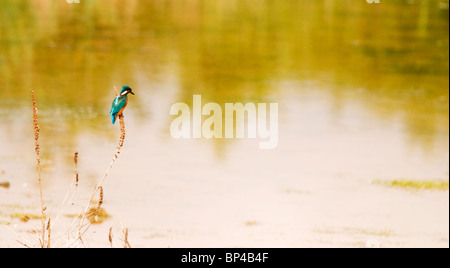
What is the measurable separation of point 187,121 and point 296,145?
134cm

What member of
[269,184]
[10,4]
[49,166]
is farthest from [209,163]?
[10,4]

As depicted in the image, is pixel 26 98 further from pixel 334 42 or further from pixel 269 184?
pixel 334 42

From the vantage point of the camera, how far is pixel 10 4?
45.7 feet

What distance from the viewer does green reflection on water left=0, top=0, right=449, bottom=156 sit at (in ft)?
26.1

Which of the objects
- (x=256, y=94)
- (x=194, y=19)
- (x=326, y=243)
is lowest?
(x=326, y=243)

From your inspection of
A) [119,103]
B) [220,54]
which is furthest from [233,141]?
[119,103]

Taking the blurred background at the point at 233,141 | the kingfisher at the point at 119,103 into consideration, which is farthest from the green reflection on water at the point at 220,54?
the kingfisher at the point at 119,103

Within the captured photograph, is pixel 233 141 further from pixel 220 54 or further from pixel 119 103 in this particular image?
pixel 119 103

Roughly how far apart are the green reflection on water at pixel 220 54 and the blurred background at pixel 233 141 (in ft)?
0.11

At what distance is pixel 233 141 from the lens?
6723 mm

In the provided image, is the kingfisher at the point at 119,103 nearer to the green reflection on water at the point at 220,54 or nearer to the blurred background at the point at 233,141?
the blurred background at the point at 233,141

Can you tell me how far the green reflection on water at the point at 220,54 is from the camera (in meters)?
7.96

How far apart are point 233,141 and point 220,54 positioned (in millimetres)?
3823
